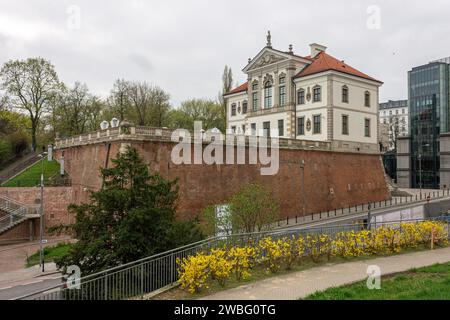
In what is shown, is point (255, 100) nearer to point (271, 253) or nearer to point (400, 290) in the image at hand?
point (271, 253)

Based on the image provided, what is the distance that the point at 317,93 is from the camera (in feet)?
138

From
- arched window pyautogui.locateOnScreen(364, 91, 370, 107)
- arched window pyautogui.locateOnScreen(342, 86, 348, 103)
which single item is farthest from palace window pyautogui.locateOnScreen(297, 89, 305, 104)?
arched window pyautogui.locateOnScreen(364, 91, 370, 107)

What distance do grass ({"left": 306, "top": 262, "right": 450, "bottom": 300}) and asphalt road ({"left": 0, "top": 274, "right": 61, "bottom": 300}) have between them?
1464 cm

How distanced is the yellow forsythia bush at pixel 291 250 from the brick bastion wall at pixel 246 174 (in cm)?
1358

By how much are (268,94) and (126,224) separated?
116ft

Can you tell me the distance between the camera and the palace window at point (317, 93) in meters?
41.8

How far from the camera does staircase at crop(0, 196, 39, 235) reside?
36281mm

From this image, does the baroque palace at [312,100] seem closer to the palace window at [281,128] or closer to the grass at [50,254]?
the palace window at [281,128]

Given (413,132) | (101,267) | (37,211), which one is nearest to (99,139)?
(37,211)

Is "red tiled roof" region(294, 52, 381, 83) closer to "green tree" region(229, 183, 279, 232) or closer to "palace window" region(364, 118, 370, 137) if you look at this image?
"palace window" region(364, 118, 370, 137)

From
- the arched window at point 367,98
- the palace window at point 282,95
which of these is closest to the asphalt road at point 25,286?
the palace window at point 282,95

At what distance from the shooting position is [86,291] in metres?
10.3

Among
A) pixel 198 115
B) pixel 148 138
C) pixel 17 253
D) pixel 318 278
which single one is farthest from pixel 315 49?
pixel 318 278
